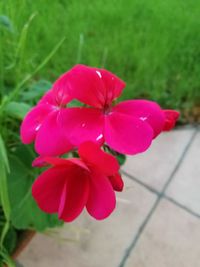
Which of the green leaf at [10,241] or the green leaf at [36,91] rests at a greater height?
the green leaf at [36,91]

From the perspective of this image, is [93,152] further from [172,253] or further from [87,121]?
[172,253]

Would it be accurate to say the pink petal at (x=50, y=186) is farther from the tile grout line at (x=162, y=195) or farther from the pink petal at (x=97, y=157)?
the tile grout line at (x=162, y=195)

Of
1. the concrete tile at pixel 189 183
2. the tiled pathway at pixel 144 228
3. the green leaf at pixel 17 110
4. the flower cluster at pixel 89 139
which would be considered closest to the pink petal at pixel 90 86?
the flower cluster at pixel 89 139

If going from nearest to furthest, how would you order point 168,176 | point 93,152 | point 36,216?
point 93,152 < point 36,216 < point 168,176

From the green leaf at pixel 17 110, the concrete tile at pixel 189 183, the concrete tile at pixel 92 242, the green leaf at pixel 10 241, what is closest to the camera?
the green leaf at pixel 17 110

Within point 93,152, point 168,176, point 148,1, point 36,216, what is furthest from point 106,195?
point 148,1

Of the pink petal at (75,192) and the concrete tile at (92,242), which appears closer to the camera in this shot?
the pink petal at (75,192)

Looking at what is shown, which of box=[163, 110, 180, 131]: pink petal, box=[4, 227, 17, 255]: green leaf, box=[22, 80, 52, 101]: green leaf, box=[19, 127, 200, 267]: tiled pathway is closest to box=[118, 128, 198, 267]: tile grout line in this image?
box=[19, 127, 200, 267]: tiled pathway
